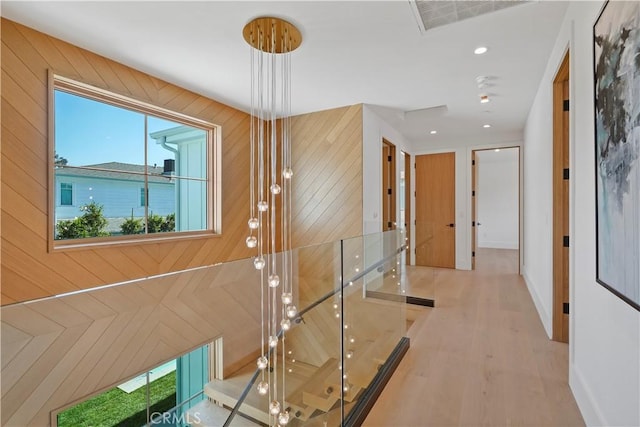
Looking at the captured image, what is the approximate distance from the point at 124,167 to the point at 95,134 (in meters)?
0.38

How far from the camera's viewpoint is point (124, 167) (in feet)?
10.1

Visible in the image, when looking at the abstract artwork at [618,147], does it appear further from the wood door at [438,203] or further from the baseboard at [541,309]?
the wood door at [438,203]

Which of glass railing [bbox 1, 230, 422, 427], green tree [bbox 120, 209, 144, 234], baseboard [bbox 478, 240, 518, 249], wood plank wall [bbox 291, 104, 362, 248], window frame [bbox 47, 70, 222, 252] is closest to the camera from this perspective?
glass railing [bbox 1, 230, 422, 427]

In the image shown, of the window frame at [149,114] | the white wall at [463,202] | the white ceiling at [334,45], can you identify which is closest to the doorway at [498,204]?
the white wall at [463,202]

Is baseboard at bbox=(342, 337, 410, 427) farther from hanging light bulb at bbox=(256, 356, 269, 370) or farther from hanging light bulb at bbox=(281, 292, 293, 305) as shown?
hanging light bulb at bbox=(281, 292, 293, 305)

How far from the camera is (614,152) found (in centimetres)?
130

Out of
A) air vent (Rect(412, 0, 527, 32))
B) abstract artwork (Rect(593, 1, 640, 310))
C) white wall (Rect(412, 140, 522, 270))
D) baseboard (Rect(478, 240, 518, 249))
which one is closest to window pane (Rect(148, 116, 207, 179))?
air vent (Rect(412, 0, 527, 32))

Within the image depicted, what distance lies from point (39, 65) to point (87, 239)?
143 cm

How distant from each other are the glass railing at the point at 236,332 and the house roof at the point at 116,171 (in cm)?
209

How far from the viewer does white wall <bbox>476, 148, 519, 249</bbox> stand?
336 inches

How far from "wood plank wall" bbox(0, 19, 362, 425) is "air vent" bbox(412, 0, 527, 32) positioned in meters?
1.79

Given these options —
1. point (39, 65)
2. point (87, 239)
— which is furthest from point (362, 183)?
point (39, 65)

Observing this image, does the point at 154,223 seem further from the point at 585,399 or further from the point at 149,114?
the point at 585,399

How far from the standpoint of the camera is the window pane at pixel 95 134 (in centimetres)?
260
